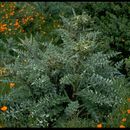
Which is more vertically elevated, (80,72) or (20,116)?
(80,72)

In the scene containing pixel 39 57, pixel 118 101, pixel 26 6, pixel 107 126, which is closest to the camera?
pixel 107 126

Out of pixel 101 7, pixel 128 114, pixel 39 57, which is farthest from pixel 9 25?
pixel 128 114

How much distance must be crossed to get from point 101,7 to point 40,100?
10.2 feet

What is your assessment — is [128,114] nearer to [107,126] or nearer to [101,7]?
[107,126]

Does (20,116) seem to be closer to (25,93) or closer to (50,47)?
(25,93)

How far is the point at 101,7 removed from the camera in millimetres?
7426

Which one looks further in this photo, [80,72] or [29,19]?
[29,19]

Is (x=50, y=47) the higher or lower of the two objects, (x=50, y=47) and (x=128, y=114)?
the higher

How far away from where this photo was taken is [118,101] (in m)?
4.94

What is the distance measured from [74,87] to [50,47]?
624 mm

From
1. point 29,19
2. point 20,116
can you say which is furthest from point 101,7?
point 20,116

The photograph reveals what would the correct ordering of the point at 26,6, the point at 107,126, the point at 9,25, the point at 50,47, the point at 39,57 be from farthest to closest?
the point at 26,6 → the point at 9,25 → the point at 39,57 → the point at 50,47 → the point at 107,126

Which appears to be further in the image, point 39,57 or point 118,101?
point 39,57

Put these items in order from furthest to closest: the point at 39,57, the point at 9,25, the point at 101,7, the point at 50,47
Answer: the point at 9,25 < the point at 101,7 < the point at 39,57 < the point at 50,47
